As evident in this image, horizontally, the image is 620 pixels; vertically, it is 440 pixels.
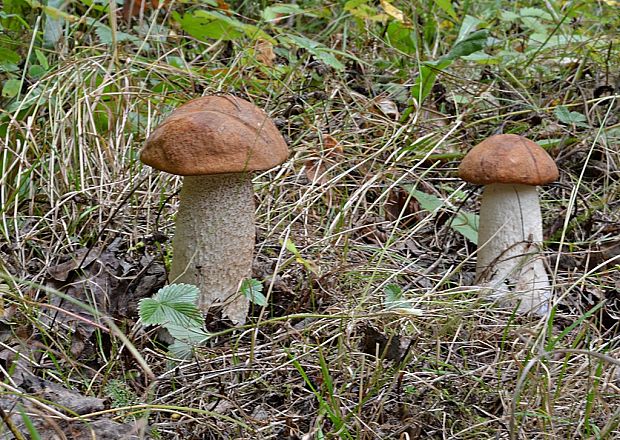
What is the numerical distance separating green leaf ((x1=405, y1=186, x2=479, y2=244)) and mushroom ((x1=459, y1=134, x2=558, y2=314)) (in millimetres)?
186

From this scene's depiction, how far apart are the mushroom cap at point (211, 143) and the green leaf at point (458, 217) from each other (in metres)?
1.17

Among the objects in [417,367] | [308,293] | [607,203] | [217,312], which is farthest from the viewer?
[607,203]

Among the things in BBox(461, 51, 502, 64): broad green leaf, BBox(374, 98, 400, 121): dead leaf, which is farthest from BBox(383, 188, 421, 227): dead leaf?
BBox(461, 51, 502, 64): broad green leaf

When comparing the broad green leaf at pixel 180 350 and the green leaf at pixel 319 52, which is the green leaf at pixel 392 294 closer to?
the broad green leaf at pixel 180 350

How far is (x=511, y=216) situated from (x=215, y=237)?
1220 mm

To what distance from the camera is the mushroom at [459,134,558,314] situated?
2674 millimetres

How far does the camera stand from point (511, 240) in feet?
9.53

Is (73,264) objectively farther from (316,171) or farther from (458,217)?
(458,217)

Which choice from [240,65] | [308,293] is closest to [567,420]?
[308,293]

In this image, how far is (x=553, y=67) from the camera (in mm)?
4617

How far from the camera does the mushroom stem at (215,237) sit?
2398 millimetres

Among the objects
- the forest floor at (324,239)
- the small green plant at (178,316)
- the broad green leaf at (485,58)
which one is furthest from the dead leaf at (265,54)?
the small green plant at (178,316)

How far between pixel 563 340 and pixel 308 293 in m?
0.91

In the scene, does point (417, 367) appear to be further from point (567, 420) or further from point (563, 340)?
point (563, 340)
